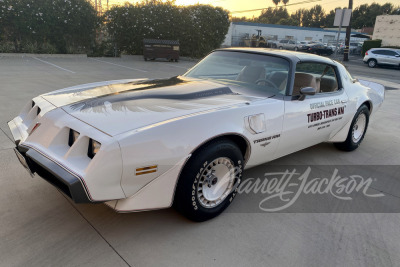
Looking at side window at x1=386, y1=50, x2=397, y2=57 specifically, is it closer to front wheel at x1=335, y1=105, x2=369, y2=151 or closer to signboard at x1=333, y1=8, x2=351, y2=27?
signboard at x1=333, y1=8, x2=351, y2=27

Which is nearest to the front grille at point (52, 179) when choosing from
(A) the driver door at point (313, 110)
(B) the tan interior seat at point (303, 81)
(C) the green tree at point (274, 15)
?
(A) the driver door at point (313, 110)

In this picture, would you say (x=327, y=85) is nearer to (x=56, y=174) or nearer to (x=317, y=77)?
(x=317, y=77)

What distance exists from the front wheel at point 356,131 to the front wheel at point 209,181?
8.33ft

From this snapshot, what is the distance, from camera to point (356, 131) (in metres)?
5.00

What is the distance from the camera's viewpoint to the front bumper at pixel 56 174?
2.11 metres

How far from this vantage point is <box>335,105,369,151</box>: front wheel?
4684 millimetres

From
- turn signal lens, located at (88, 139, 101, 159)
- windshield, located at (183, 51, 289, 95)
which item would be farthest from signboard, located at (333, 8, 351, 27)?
turn signal lens, located at (88, 139, 101, 159)

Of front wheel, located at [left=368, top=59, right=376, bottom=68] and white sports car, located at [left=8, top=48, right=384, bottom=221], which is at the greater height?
white sports car, located at [left=8, top=48, right=384, bottom=221]

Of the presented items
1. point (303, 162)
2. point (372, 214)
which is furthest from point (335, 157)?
point (372, 214)

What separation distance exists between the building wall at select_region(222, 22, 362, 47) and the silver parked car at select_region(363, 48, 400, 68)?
2138 cm

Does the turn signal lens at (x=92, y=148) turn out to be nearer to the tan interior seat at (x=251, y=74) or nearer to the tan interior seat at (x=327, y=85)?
the tan interior seat at (x=251, y=74)

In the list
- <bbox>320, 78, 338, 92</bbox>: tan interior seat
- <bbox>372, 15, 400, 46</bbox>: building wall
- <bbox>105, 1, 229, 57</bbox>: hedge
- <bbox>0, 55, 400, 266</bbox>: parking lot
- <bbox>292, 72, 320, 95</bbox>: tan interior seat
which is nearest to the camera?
<bbox>0, 55, 400, 266</bbox>: parking lot

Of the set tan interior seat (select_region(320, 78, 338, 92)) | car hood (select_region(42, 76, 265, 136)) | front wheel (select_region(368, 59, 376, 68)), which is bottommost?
front wheel (select_region(368, 59, 376, 68))

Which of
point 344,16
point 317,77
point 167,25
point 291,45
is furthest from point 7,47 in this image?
point 291,45
